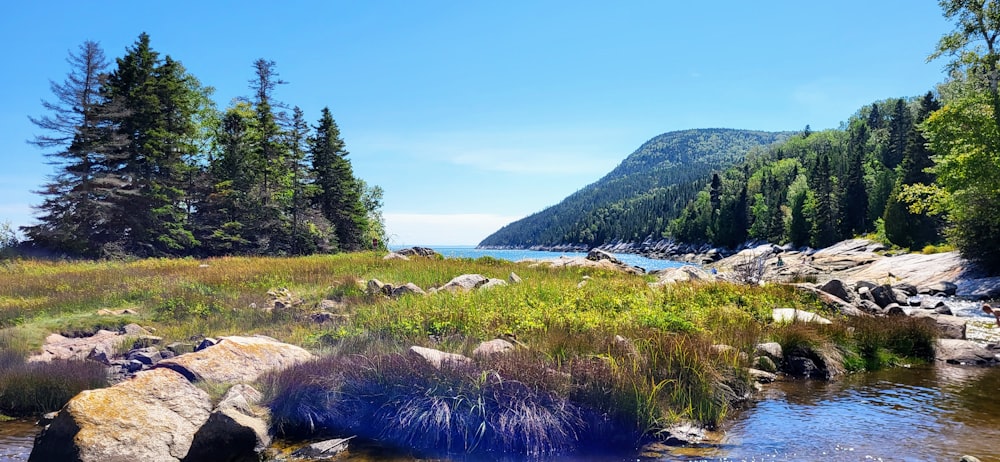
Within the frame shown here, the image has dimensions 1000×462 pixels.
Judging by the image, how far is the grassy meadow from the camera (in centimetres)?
640

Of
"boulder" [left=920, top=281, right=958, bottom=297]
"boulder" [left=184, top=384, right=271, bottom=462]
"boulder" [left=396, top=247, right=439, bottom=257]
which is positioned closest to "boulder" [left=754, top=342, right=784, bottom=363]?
"boulder" [left=184, top=384, right=271, bottom=462]

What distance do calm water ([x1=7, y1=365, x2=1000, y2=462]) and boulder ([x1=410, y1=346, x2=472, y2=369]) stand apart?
147cm

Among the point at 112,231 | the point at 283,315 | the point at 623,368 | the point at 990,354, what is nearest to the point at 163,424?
the point at 623,368

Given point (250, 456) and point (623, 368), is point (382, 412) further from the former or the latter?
point (623, 368)

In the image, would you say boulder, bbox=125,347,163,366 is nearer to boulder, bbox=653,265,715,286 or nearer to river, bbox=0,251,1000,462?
river, bbox=0,251,1000,462

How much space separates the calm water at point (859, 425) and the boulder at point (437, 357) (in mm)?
1471

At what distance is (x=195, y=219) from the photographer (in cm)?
3816

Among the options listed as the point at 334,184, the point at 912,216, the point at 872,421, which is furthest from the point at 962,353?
the point at 912,216

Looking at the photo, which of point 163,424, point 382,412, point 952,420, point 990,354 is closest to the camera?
point 163,424

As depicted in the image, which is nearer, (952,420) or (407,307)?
(952,420)

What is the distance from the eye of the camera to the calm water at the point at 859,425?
5.98 metres

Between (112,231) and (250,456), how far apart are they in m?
33.1

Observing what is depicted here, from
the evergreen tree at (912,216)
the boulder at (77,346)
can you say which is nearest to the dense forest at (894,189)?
the evergreen tree at (912,216)

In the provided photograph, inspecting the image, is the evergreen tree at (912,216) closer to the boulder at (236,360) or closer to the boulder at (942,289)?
the boulder at (942,289)
